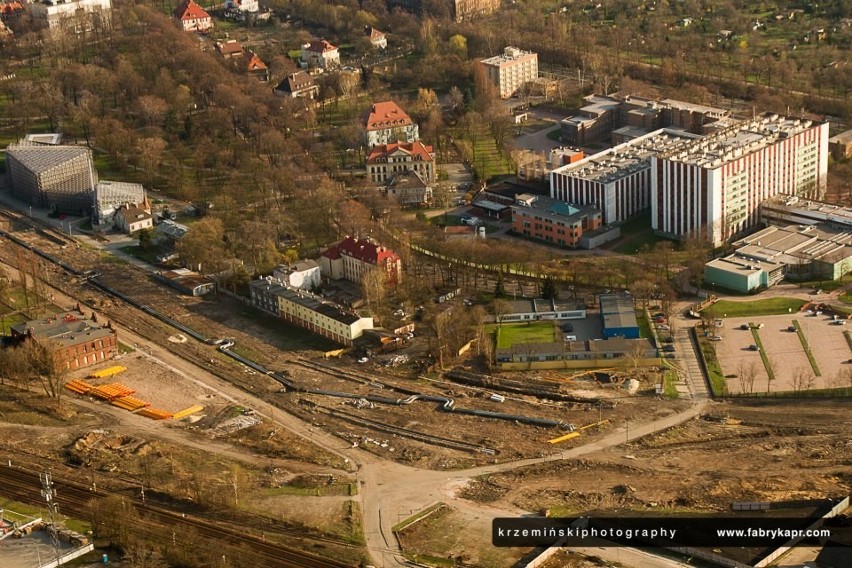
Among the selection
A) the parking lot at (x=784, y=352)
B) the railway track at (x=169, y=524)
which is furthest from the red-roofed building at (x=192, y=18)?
the railway track at (x=169, y=524)

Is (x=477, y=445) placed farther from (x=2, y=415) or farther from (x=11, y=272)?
(x=11, y=272)

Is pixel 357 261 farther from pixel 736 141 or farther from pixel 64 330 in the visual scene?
pixel 736 141

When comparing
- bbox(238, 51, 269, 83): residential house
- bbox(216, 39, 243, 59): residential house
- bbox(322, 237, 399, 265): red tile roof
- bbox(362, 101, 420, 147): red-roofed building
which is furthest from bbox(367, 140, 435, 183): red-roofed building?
bbox(216, 39, 243, 59): residential house

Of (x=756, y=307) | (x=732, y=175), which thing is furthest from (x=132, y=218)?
(x=756, y=307)

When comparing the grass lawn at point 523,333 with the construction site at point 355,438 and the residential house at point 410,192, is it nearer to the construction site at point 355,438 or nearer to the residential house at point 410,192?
the construction site at point 355,438

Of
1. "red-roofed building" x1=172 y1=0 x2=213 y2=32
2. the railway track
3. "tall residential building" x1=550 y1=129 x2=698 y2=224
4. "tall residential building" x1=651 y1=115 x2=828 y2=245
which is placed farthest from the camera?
"red-roofed building" x1=172 y1=0 x2=213 y2=32

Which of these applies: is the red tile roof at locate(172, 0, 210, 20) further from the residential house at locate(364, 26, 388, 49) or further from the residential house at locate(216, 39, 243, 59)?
the residential house at locate(364, 26, 388, 49)
